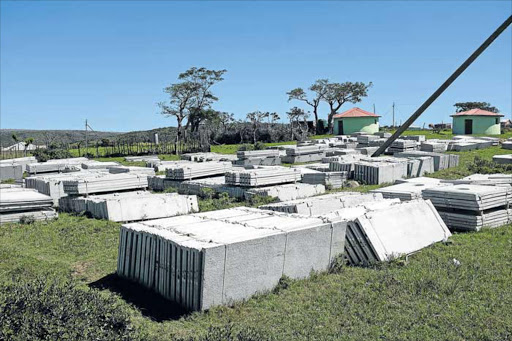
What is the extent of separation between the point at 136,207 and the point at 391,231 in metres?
7.03

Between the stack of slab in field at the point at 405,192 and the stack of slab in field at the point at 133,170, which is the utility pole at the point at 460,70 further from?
the stack of slab in field at the point at 133,170

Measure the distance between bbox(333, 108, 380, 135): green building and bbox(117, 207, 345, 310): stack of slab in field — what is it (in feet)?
139

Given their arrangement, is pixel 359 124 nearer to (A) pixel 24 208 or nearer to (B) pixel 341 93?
(B) pixel 341 93

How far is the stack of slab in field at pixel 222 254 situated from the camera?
6.75 metres

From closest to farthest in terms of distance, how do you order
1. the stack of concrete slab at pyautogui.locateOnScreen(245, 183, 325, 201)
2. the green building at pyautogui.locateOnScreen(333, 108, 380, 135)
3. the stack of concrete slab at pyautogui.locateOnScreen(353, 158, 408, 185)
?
the stack of concrete slab at pyautogui.locateOnScreen(245, 183, 325, 201), the stack of concrete slab at pyautogui.locateOnScreen(353, 158, 408, 185), the green building at pyautogui.locateOnScreen(333, 108, 380, 135)

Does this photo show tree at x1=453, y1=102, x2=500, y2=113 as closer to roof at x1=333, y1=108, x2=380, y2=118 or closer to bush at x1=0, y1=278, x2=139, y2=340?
roof at x1=333, y1=108, x2=380, y2=118

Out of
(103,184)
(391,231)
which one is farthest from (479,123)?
(391,231)

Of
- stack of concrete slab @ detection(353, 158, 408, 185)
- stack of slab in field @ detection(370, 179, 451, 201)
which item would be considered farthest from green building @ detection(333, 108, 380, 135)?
stack of slab in field @ detection(370, 179, 451, 201)

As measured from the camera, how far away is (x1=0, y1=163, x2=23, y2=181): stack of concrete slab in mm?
24078

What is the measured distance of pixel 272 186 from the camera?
1596 cm

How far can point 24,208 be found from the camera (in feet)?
44.0

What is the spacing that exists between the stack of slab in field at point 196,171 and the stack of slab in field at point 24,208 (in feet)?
16.3

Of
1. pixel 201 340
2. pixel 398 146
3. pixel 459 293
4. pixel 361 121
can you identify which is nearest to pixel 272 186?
pixel 459 293

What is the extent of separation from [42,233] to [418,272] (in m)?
8.89
